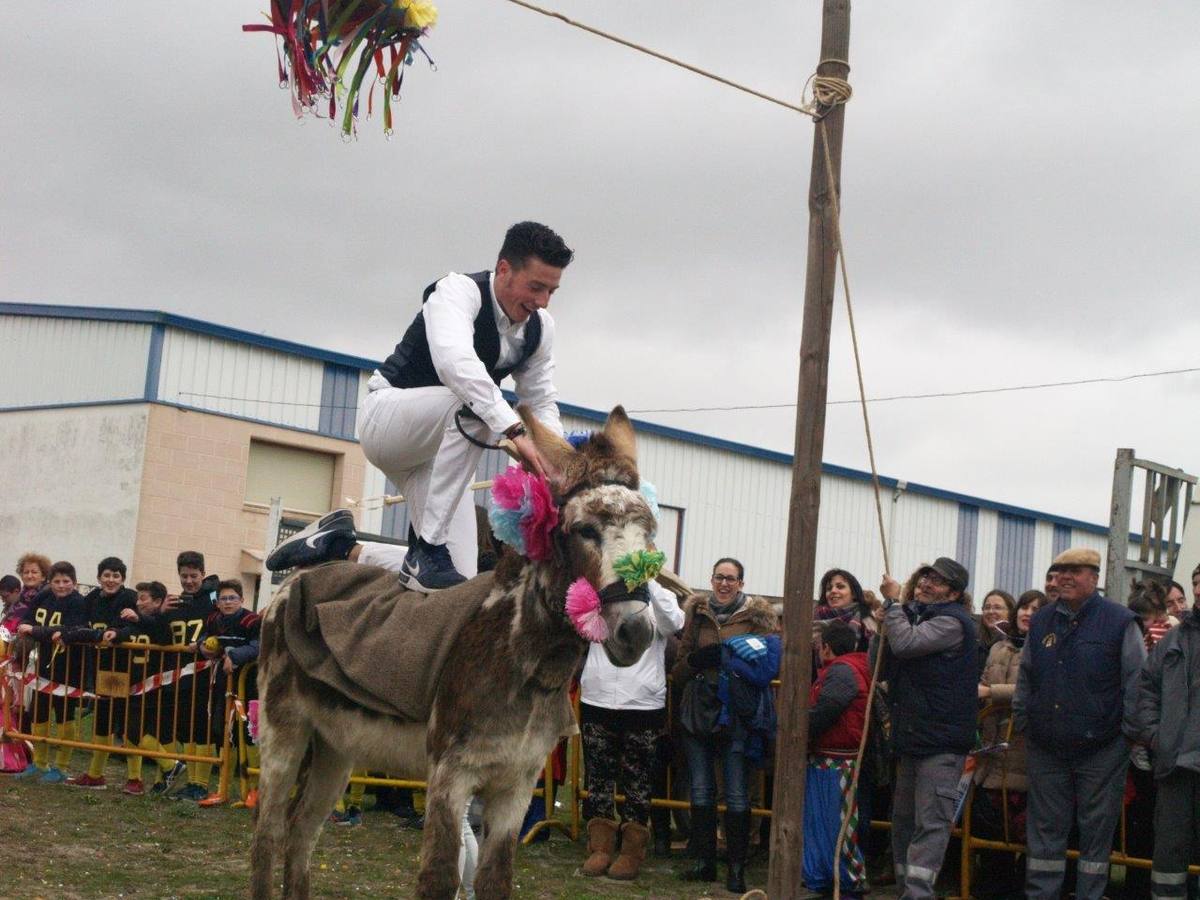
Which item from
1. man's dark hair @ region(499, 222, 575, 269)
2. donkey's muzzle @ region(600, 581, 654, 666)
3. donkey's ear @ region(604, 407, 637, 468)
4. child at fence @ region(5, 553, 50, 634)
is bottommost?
child at fence @ region(5, 553, 50, 634)

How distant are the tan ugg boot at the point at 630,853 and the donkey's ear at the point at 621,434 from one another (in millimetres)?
4948

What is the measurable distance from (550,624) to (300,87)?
2.94 meters

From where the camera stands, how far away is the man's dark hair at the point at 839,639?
10.2 m

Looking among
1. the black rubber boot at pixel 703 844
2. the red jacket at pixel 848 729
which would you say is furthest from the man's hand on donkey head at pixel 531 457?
the black rubber boot at pixel 703 844

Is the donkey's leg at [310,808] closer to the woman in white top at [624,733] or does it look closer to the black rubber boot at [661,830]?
the woman in white top at [624,733]

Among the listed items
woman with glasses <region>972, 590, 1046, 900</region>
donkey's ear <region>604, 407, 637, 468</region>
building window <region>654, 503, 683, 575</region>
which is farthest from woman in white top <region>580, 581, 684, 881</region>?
building window <region>654, 503, 683, 575</region>

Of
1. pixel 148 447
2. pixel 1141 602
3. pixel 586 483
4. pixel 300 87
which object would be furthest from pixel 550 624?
pixel 148 447

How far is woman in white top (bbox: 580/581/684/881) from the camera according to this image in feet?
34.2

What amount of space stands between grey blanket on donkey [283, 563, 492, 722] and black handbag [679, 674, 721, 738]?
391 centimetres

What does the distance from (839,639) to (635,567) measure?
5.00 meters

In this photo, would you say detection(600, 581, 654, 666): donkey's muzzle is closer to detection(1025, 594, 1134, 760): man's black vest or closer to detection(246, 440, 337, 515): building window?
detection(1025, 594, 1134, 760): man's black vest

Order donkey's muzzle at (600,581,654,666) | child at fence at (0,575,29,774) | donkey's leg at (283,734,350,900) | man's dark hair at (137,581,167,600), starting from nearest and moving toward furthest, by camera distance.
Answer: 1. donkey's muzzle at (600,581,654,666)
2. donkey's leg at (283,734,350,900)
3. man's dark hair at (137,581,167,600)
4. child at fence at (0,575,29,774)

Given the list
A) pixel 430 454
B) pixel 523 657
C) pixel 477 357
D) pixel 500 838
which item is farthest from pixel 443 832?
pixel 477 357

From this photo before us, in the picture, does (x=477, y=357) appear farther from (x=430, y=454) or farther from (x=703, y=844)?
(x=703, y=844)
